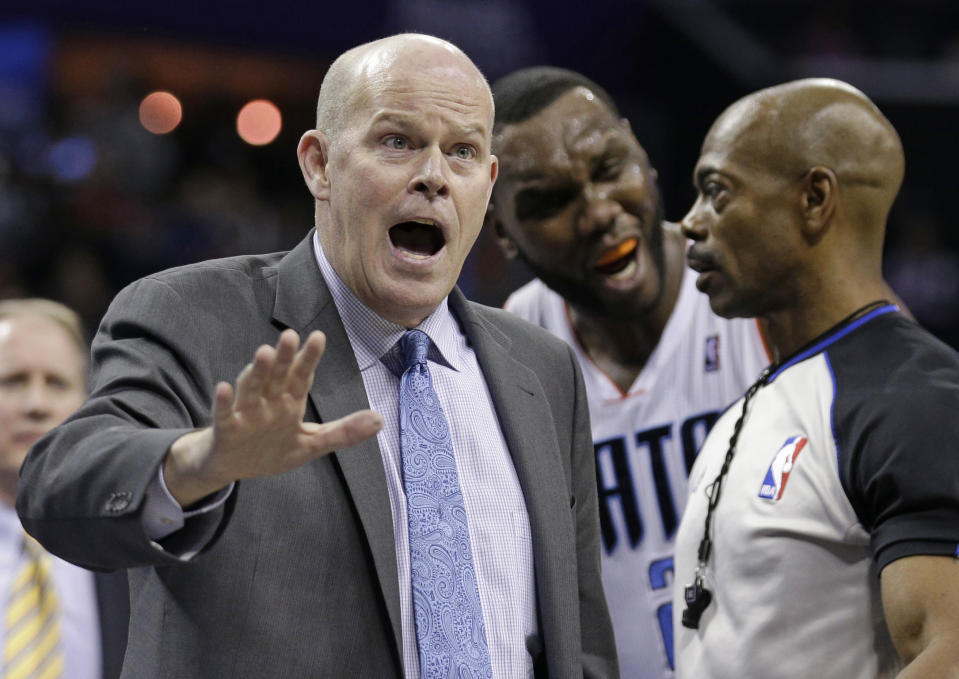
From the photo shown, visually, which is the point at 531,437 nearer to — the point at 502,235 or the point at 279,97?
the point at 502,235

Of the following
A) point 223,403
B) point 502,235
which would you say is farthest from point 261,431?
point 502,235

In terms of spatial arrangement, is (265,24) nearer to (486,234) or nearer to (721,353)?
(486,234)

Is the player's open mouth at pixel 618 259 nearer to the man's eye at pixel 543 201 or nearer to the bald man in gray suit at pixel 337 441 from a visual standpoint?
the man's eye at pixel 543 201

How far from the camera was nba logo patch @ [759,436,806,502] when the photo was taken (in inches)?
87.7

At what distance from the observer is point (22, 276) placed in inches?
273

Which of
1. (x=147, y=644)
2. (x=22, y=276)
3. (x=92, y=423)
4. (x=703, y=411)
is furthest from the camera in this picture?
(x=22, y=276)

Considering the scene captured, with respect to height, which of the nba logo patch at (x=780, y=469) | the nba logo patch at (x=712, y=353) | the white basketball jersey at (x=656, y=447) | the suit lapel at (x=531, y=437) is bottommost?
the white basketball jersey at (x=656, y=447)

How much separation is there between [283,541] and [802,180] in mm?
1295

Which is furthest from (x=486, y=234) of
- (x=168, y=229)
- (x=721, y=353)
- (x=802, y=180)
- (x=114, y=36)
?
(x=802, y=180)

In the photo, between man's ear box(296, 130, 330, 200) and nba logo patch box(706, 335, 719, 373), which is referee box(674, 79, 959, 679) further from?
man's ear box(296, 130, 330, 200)

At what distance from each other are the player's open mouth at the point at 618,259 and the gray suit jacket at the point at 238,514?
116 cm

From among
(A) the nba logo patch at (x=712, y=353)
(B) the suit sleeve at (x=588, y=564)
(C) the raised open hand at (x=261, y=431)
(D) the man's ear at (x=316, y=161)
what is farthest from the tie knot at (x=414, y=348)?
(A) the nba logo patch at (x=712, y=353)

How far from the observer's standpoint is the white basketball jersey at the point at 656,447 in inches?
124

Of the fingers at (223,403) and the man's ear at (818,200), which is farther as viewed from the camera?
the man's ear at (818,200)
